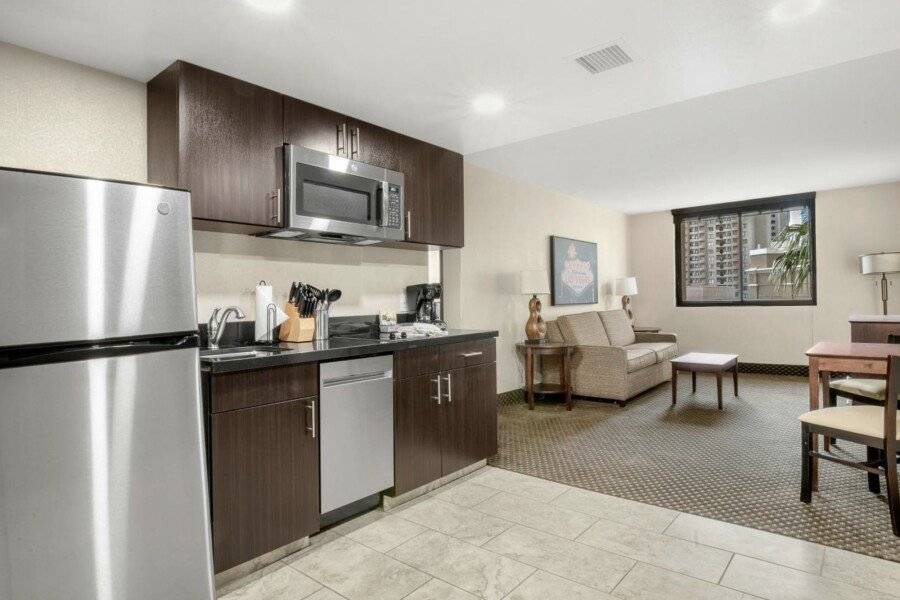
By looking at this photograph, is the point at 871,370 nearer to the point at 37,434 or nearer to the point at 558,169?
the point at 558,169

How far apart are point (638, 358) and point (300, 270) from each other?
12.5 feet

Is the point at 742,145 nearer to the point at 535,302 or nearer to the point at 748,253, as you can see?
the point at 535,302

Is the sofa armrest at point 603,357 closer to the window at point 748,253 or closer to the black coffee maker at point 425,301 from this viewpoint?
the black coffee maker at point 425,301

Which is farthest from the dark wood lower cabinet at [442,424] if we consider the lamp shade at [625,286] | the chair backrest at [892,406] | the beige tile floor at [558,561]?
the lamp shade at [625,286]

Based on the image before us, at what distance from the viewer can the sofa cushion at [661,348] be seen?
590cm

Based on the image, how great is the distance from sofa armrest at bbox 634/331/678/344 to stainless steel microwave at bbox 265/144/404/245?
15.2ft

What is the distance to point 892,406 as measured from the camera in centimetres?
232

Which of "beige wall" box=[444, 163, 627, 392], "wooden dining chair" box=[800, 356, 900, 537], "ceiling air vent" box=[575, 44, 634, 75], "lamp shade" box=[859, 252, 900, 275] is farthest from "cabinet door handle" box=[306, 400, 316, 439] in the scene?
"lamp shade" box=[859, 252, 900, 275]

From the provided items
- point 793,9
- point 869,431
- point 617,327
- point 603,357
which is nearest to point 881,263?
point 617,327

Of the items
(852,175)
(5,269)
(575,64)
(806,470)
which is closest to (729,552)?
(806,470)

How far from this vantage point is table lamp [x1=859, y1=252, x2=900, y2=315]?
5.57 metres

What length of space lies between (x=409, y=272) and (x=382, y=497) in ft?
5.68

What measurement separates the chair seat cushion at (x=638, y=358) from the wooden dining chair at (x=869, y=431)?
2.31 meters

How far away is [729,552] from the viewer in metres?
2.21
